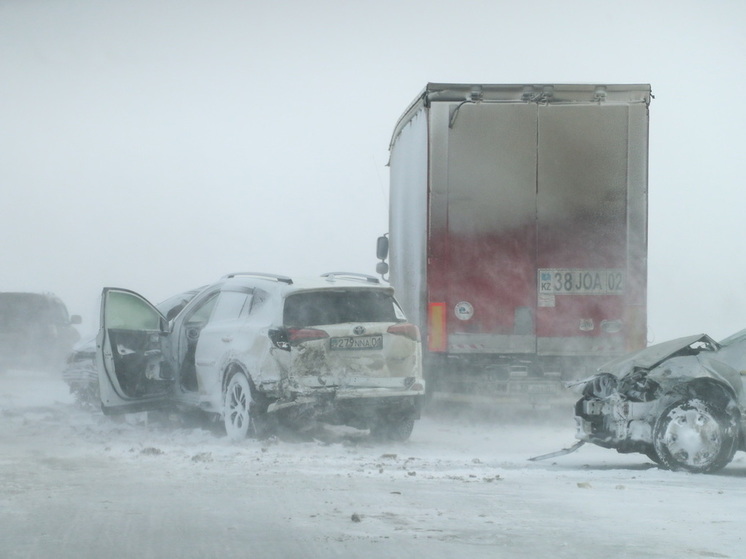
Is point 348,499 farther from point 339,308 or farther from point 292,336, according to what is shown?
point 339,308

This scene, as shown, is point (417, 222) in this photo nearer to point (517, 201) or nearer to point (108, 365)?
point (517, 201)

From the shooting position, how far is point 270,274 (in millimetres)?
12242

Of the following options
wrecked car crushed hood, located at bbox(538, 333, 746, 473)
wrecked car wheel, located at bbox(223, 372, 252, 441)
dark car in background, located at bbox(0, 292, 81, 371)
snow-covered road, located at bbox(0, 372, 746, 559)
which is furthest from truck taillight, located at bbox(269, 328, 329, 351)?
dark car in background, located at bbox(0, 292, 81, 371)

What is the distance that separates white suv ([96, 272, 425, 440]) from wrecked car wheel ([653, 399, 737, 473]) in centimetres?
300

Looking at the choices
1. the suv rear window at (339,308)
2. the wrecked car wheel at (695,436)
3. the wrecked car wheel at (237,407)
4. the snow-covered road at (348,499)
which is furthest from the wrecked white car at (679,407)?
the wrecked car wheel at (237,407)

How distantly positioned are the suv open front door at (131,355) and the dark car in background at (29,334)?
36.1ft

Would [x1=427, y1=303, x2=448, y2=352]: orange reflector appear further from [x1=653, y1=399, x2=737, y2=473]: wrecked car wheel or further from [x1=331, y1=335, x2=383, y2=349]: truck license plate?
[x1=653, y1=399, x2=737, y2=473]: wrecked car wheel

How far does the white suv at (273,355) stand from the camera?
37.2 ft

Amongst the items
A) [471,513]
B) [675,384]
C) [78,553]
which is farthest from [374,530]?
[675,384]

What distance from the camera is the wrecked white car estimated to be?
9.59 m

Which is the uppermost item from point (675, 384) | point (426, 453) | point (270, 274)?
point (270, 274)

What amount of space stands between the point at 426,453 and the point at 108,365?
3.55 m

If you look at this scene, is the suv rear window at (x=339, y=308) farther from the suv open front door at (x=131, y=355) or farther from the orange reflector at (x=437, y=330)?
the suv open front door at (x=131, y=355)

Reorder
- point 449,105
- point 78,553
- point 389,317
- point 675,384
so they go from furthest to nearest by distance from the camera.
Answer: point 449,105 < point 389,317 < point 675,384 < point 78,553
